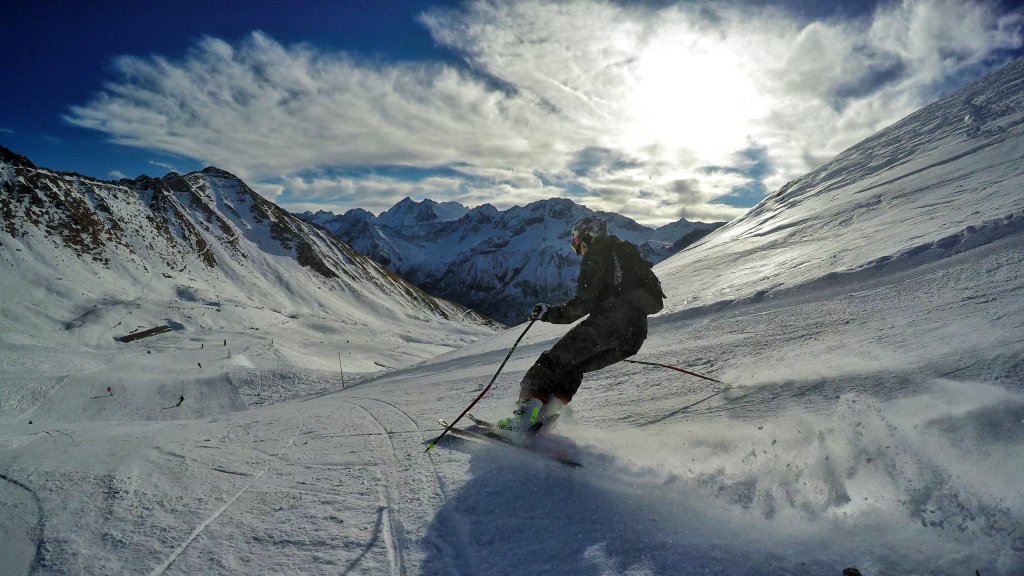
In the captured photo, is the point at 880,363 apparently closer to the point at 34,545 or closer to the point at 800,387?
the point at 800,387

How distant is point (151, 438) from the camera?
652 centimetres

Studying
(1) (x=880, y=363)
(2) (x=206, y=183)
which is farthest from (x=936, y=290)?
(2) (x=206, y=183)

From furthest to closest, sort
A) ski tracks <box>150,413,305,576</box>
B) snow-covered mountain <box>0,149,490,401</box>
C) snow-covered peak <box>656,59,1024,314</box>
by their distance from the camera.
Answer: snow-covered mountain <box>0,149,490,401</box>
snow-covered peak <box>656,59,1024,314</box>
ski tracks <box>150,413,305,576</box>

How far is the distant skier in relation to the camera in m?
5.53

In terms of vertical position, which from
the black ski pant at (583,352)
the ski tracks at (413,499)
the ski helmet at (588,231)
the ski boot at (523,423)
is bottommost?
the ski tracks at (413,499)

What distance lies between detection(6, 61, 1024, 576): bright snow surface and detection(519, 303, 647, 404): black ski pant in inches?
21.9

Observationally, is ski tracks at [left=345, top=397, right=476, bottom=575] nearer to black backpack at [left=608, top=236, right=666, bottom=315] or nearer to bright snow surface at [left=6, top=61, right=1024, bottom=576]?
bright snow surface at [left=6, top=61, right=1024, bottom=576]

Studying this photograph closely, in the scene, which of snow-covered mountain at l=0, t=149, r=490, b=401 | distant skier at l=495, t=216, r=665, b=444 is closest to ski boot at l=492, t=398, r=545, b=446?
distant skier at l=495, t=216, r=665, b=444

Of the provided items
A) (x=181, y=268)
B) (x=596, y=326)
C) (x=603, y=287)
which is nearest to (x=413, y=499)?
(x=596, y=326)

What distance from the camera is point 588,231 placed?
5.96 meters

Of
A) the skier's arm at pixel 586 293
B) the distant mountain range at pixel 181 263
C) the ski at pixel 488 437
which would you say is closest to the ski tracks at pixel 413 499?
Result: the ski at pixel 488 437

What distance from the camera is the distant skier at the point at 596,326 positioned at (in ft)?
18.1

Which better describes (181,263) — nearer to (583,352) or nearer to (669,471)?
(583,352)

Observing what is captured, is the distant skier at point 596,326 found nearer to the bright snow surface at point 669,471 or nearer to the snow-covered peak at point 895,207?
the bright snow surface at point 669,471
